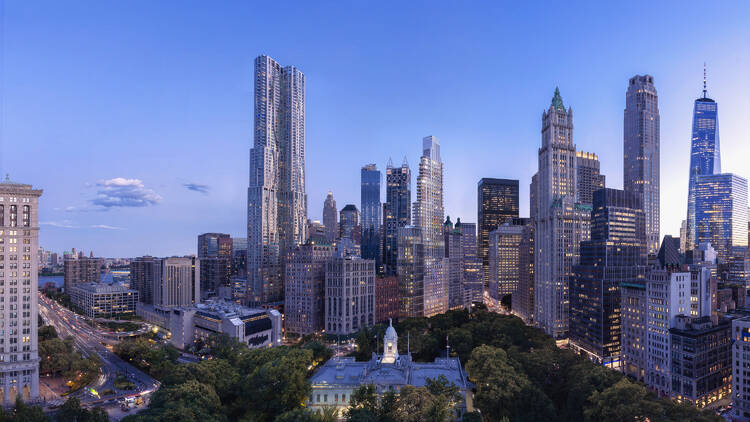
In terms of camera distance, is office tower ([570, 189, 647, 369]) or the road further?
office tower ([570, 189, 647, 369])

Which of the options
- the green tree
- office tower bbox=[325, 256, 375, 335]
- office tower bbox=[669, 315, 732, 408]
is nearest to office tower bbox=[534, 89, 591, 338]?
office tower bbox=[669, 315, 732, 408]

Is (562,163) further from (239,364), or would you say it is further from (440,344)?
(239,364)

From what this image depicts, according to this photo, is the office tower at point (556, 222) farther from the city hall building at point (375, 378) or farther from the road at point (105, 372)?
the road at point (105, 372)

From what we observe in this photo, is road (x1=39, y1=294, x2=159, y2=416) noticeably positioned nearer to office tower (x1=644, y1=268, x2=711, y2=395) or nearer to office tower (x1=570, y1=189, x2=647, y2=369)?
office tower (x1=644, y1=268, x2=711, y2=395)

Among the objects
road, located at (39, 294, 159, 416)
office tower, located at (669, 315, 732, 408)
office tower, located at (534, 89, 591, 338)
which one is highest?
office tower, located at (534, 89, 591, 338)

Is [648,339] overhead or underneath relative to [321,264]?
underneath

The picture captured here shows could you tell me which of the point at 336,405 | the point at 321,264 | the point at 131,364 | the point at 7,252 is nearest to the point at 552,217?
the point at 321,264
